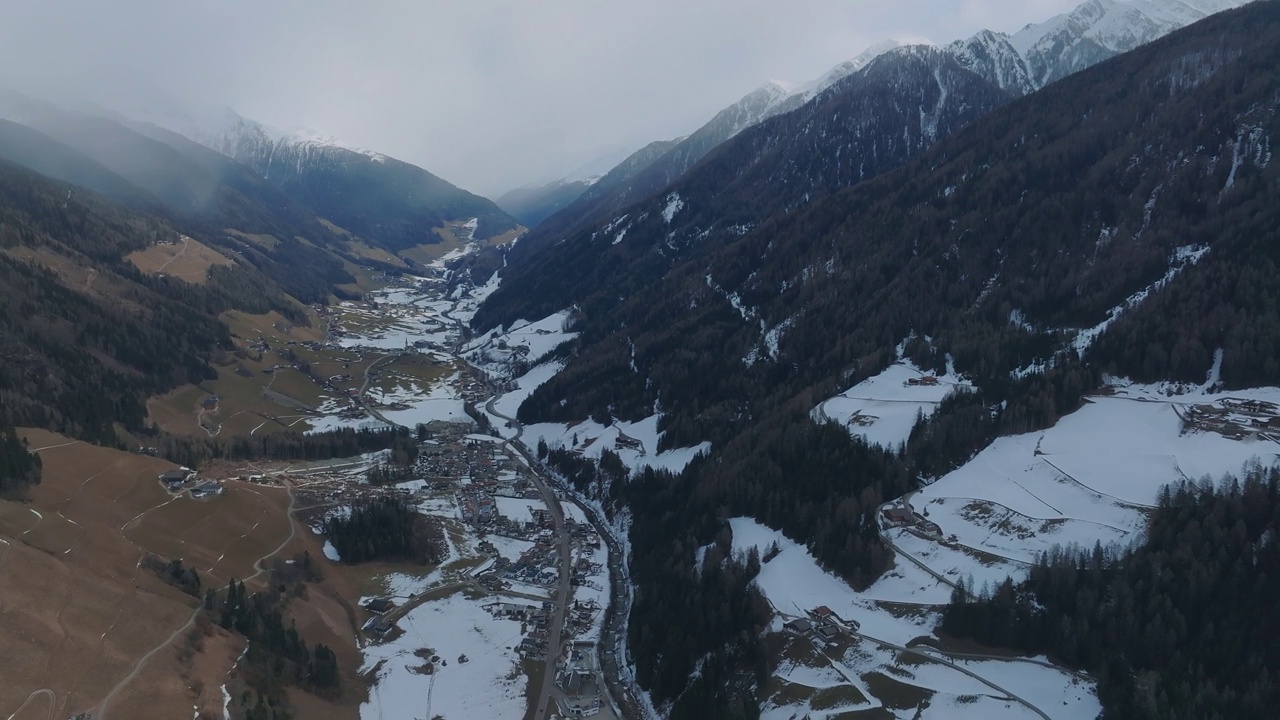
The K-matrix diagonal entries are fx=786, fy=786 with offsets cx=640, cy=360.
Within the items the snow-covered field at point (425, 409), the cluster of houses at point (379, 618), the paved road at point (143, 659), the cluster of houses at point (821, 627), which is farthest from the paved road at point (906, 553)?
the snow-covered field at point (425, 409)

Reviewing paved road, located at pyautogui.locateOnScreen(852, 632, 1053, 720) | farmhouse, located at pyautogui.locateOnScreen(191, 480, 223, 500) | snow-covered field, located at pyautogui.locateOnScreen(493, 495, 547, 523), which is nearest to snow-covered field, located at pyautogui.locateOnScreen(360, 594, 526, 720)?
snow-covered field, located at pyautogui.locateOnScreen(493, 495, 547, 523)

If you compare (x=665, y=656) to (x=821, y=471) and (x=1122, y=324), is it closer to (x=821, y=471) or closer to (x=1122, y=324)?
(x=821, y=471)

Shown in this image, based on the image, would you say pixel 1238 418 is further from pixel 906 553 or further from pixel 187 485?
pixel 187 485

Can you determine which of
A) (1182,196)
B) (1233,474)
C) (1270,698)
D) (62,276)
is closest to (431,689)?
(1270,698)

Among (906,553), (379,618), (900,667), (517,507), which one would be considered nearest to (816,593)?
(906,553)

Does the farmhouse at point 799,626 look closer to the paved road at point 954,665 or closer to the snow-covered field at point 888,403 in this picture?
the paved road at point 954,665

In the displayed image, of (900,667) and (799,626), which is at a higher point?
(900,667)

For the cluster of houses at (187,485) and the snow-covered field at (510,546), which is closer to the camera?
the cluster of houses at (187,485)
